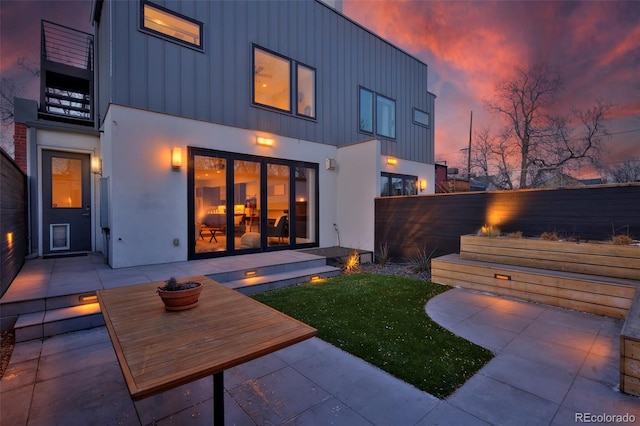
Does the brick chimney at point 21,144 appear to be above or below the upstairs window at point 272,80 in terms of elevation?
below

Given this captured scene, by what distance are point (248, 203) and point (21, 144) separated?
4.85 m

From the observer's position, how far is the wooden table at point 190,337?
1.17 m

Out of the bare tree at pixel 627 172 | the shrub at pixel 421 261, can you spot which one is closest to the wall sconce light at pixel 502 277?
the shrub at pixel 421 261

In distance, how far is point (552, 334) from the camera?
10.0ft

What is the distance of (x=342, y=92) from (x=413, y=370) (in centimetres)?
776

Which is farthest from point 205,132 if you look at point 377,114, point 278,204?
point 377,114

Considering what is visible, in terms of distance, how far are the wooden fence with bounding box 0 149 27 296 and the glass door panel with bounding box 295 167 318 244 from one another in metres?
5.05

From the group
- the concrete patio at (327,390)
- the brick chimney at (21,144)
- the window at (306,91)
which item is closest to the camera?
the concrete patio at (327,390)

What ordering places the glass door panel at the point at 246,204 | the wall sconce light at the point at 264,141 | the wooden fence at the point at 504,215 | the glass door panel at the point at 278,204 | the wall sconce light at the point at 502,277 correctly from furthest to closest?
1. the glass door panel at the point at 278,204
2. the wall sconce light at the point at 264,141
3. the glass door panel at the point at 246,204
4. the wall sconce light at the point at 502,277
5. the wooden fence at the point at 504,215

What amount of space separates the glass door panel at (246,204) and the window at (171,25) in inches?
99.1

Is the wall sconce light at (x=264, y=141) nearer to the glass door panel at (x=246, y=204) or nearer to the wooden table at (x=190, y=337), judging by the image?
the glass door panel at (x=246, y=204)

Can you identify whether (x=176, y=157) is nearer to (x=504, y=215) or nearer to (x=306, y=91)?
(x=306, y=91)

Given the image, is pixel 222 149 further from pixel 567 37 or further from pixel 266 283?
pixel 567 37

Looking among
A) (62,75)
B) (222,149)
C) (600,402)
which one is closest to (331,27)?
(222,149)
